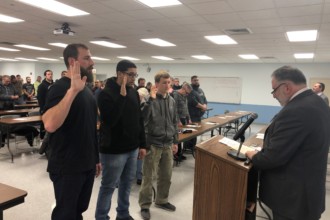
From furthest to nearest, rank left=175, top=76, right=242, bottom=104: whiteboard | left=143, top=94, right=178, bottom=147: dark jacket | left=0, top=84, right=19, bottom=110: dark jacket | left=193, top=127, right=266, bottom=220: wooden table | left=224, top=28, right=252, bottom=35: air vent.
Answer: left=175, top=76, right=242, bottom=104: whiteboard → left=0, top=84, right=19, bottom=110: dark jacket → left=224, top=28, right=252, bottom=35: air vent → left=143, top=94, right=178, bottom=147: dark jacket → left=193, top=127, right=266, bottom=220: wooden table

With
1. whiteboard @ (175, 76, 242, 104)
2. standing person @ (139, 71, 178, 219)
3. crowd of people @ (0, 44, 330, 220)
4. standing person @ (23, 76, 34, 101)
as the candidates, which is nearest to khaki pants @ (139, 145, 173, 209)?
standing person @ (139, 71, 178, 219)

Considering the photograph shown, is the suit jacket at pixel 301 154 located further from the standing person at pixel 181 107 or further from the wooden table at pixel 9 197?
the standing person at pixel 181 107

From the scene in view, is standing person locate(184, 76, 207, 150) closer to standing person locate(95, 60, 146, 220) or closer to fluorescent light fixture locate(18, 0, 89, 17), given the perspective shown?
fluorescent light fixture locate(18, 0, 89, 17)

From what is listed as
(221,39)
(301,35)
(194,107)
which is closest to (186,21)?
(194,107)

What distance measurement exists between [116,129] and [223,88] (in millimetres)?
11035

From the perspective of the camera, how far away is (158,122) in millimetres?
2621

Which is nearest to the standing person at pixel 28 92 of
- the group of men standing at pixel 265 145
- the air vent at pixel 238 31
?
the air vent at pixel 238 31

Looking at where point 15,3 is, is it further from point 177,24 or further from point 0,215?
point 0,215

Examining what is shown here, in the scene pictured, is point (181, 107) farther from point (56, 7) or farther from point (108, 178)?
point (56, 7)

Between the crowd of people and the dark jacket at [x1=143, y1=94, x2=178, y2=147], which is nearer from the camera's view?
the crowd of people

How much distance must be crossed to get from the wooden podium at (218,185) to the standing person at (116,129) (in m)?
0.61

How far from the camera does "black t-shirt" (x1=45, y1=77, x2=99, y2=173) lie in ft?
4.84

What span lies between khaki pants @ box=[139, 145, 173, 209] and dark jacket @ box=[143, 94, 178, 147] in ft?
0.27

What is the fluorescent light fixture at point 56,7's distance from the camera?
14.5ft
